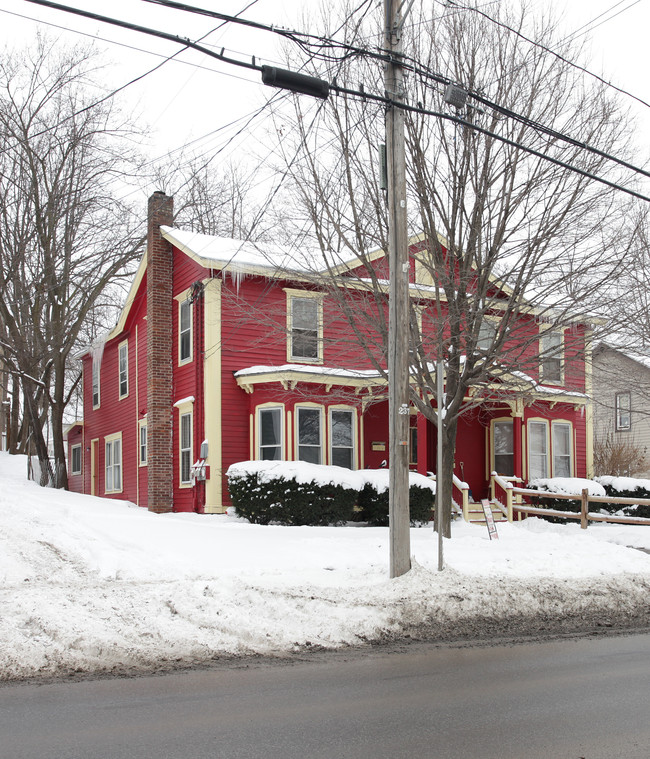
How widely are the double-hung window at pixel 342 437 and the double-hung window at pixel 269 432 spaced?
1.50m

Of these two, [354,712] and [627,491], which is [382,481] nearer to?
[627,491]

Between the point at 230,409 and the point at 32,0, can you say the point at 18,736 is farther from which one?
the point at 230,409

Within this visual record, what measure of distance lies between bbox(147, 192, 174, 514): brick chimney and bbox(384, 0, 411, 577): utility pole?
12.3 meters

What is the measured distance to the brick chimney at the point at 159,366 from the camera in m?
22.3

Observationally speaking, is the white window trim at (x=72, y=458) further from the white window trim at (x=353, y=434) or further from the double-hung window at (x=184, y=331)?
the white window trim at (x=353, y=434)

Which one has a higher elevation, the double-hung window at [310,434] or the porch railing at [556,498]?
the double-hung window at [310,434]

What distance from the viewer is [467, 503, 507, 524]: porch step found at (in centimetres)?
2061

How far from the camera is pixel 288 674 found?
7.59 meters

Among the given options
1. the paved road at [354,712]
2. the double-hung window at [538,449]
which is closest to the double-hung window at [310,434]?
the double-hung window at [538,449]

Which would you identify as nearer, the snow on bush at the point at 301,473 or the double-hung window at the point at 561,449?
the snow on bush at the point at 301,473

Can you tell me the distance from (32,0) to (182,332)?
14.6 m

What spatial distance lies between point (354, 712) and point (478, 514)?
15.8 metres

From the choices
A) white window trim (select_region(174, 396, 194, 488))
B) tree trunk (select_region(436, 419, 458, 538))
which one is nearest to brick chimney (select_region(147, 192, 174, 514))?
white window trim (select_region(174, 396, 194, 488))

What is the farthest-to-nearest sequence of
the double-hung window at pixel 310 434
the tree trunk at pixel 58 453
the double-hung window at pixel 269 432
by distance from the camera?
the tree trunk at pixel 58 453
the double-hung window at pixel 310 434
the double-hung window at pixel 269 432
